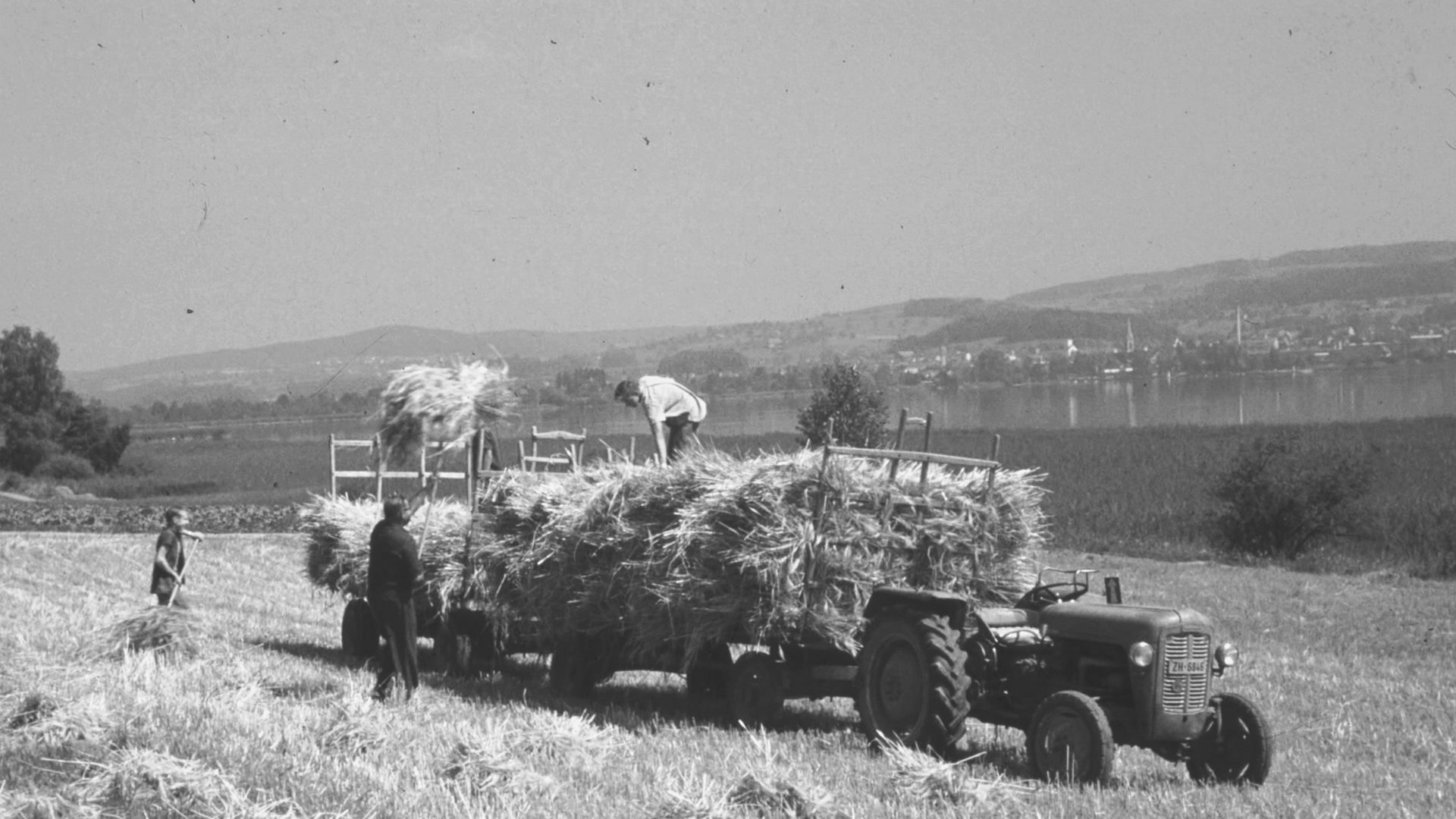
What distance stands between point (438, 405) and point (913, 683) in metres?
4.91

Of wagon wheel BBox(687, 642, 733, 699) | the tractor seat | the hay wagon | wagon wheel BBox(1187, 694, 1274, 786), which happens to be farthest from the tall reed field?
wagon wheel BBox(1187, 694, 1274, 786)

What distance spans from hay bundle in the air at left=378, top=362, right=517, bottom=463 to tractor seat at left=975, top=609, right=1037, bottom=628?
4.78 metres

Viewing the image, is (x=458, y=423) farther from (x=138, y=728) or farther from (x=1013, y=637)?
(x=1013, y=637)

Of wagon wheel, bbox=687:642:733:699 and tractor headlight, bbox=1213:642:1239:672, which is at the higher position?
tractor headlight, bbox=1213:642:1239:672

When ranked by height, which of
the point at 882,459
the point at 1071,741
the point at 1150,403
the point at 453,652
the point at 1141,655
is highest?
the point at 882,459

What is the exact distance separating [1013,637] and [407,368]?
5.88 metres

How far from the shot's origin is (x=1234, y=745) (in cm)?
953

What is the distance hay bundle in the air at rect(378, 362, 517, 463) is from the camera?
13109mm

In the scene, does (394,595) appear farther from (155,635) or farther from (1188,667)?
(1188,667)

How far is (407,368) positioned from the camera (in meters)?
13.4

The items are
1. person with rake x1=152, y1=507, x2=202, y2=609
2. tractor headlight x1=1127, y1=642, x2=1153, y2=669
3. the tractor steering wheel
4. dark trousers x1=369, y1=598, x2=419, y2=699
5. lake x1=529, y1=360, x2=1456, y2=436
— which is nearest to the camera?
tractor headlight x1=1127, y1=642, x2=1153, y2=669

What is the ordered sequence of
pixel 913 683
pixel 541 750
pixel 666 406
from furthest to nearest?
pixel 666 406 < pixel 913 683 < pixel 541 750

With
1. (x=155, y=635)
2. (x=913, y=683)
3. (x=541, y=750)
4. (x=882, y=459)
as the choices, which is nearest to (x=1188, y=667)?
(x=913, y=683)

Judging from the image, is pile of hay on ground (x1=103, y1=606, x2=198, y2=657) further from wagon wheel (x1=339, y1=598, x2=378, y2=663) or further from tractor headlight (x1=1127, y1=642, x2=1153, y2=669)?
tractor headlight (x1=1127, y1=642, x2=1153, y2=669)
